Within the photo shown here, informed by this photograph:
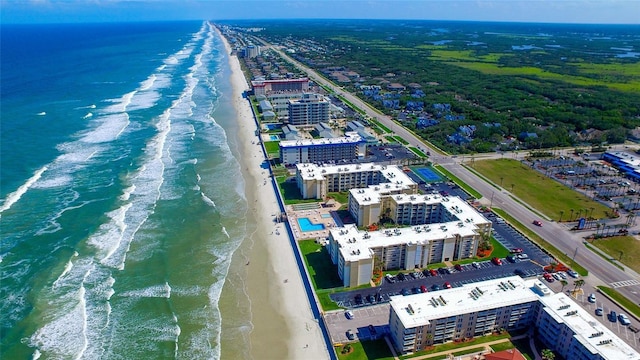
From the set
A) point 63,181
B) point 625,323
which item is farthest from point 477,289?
point 63,181

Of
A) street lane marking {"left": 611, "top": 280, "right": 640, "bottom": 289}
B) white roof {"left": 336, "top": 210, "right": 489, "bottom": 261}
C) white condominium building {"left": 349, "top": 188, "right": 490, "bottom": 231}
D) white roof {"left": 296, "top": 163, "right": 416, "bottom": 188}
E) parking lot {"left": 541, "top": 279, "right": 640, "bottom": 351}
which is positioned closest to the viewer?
parking lot {"left": 541, "top": 279, "right": 640, "bottom": 351}

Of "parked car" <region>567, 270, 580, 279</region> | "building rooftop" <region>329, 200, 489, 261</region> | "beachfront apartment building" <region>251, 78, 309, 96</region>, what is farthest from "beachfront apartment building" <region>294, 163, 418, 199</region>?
"beachfront apartment building" <region>251, 78, 309, 96</region>

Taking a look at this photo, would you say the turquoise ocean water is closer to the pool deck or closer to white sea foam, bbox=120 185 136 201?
white sea foam, bbox=120 185 136 201

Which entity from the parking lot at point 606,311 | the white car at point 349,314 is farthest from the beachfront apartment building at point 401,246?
the parking lot at point 606,311

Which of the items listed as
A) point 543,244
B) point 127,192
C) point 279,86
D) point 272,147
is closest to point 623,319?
point 543,244

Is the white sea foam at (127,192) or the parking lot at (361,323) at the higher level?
the white sea foam at (127,192)

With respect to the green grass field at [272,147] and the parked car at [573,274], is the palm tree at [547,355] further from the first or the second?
the green grass field at [272,147]

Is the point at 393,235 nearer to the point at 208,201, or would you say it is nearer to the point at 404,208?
the point at 404,208
